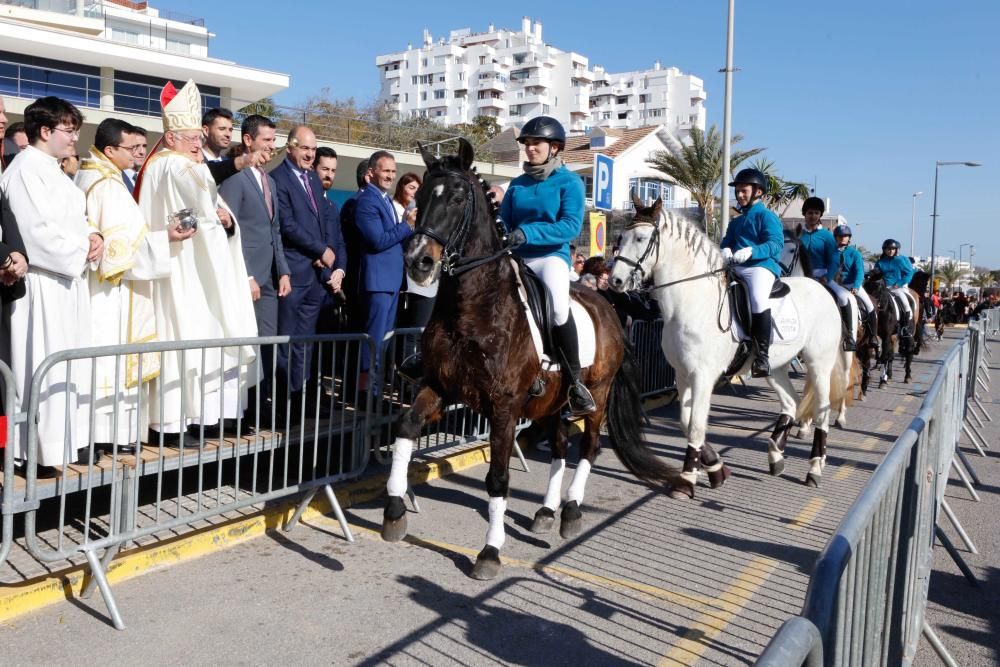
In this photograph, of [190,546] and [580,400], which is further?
[580,400]

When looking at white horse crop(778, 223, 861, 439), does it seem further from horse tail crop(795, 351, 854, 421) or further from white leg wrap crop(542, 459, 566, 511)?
white leg wrap crop(542, 459, 566, 511)

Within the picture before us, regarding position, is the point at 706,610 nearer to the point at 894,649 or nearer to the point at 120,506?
the point at 894,649

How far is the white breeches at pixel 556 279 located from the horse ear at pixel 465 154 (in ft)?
3.42

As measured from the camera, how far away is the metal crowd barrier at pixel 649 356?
10.7 metres

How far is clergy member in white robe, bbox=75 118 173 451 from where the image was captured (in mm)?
4770

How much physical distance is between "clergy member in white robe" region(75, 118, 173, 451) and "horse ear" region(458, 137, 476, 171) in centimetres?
180

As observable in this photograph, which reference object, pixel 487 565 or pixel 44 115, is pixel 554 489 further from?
pixel 44 115

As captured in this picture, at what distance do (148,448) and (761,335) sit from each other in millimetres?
5243

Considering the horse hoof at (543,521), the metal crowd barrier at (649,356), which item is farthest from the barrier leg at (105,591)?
the metal crowd barrier at (649,356)

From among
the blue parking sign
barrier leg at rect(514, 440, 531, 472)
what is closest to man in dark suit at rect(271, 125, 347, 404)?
barrier leg at rect(514, 440, 531, 472)

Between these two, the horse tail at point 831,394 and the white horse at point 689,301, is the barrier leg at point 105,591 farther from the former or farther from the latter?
the horse tail at point 831,394

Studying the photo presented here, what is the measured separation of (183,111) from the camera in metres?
5.45

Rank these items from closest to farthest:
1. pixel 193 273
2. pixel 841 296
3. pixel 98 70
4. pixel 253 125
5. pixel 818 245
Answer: pixel 193 273
pixel 253 125
pixel 841 296
pixel 818 245
pixel 98 70

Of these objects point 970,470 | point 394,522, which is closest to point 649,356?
point 970,470
